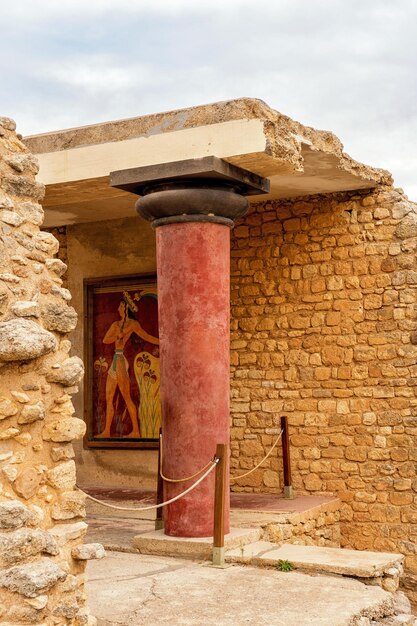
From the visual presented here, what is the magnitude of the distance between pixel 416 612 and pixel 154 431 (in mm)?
3232

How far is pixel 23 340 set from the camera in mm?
3650

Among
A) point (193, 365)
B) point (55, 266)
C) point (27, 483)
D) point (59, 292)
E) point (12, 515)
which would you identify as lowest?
point (12, 515)

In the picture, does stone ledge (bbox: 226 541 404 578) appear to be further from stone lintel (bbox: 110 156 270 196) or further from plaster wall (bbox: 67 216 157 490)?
plaster wall (bbox: 67 216 157 490)

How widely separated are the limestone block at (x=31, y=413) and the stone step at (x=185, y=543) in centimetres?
291

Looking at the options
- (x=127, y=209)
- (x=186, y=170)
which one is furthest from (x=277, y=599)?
(x=127, y=209)

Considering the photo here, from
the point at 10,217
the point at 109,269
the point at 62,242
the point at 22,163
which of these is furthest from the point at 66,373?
the point at 62,242

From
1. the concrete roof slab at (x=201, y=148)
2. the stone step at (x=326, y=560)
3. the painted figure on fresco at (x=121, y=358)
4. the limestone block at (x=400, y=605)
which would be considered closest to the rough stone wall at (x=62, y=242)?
the painted figure on fresco at (x=121, y=358)

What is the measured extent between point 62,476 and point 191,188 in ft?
10.8

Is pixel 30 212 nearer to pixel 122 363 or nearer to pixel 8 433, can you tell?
pixel 8 433

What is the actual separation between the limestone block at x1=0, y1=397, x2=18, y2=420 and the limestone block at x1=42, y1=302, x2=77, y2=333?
16.6 inches

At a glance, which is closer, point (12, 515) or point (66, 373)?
point (12, 515)

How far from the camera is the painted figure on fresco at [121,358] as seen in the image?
389 inches

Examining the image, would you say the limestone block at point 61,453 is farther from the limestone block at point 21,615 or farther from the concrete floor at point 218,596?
the concrete floor at point 218,596

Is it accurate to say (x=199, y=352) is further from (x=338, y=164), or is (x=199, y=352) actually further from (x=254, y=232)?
(x=254, y=232)
